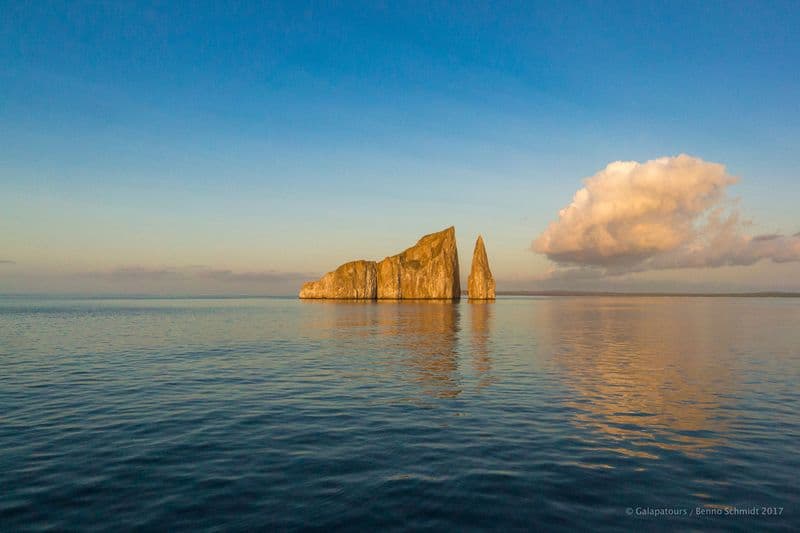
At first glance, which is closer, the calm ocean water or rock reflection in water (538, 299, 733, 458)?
the calm ocean water

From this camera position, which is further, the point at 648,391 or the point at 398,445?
the point at 648,391

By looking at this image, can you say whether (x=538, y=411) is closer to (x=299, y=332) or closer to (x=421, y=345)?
(x=421, y=345)

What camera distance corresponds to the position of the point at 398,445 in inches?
577

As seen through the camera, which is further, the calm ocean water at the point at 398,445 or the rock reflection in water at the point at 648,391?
the rock reflection in water at the point at 648,391

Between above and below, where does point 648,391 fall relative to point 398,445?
below

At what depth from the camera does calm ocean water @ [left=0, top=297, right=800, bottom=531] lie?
10062mm

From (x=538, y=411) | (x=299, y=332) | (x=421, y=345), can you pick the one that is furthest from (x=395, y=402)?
(x=299, y=332)

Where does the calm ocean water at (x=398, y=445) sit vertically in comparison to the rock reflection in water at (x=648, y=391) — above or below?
above

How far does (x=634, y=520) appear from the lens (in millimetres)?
9758

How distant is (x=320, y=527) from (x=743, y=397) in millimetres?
21298

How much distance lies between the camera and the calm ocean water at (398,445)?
10.1 meters

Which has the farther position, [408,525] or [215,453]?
[215,453]

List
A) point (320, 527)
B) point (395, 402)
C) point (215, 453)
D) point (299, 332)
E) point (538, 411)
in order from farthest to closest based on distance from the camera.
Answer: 1. point (299, 332)
2. point (395, 402)
3. point (538, 411)
4. point (215, 453)
5. point (320, 527)

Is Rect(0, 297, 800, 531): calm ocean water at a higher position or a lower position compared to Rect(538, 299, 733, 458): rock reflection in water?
higher
